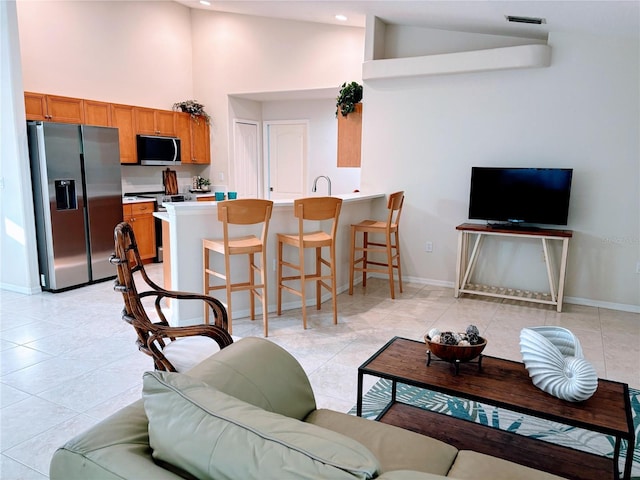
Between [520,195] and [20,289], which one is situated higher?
[520,195]

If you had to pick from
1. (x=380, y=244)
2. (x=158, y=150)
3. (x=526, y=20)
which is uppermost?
(x=526, y=20)

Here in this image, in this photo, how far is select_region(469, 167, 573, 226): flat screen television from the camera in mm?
4406

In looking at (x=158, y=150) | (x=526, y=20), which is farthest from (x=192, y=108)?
(x=526, y=20)

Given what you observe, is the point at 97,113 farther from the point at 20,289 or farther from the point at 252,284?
the point at 252,284

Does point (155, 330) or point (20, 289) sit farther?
point (20, 289)

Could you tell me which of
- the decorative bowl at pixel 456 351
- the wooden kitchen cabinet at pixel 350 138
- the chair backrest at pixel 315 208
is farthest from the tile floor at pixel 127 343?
the wooden kitchen cabinet at pixel 350 138

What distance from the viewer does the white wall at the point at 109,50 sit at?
556 cm

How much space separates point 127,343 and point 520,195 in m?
3.81

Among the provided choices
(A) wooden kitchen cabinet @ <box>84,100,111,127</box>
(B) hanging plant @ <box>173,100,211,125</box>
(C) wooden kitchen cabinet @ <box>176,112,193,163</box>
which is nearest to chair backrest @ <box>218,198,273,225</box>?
(A) wooden kitchen cabinet @ <box>84,100,111,127</box>

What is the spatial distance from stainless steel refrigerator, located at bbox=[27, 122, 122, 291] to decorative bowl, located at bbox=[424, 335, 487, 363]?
4276 mm

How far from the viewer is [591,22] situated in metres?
3.74

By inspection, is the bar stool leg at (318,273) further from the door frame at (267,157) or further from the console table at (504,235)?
the door frame at (267,157)

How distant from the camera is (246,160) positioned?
7914 mm

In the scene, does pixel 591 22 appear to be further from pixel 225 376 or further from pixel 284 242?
pixel 225 376
